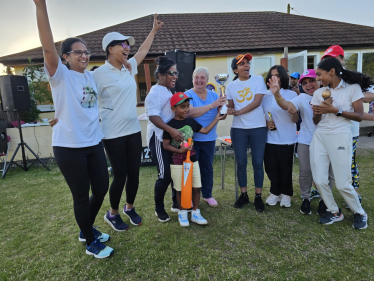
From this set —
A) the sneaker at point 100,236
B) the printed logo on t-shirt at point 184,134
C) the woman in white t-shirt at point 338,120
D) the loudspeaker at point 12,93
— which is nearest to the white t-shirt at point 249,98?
the woman in white t-shirt at point 338,120

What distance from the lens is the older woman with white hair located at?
280 cm

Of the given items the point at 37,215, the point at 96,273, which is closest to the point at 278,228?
the point at 96,273

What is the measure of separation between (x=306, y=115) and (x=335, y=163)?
0.67 m

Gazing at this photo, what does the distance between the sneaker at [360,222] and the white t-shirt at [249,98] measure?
4.54ft

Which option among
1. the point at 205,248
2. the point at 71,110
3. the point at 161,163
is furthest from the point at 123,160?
the point at 205,248

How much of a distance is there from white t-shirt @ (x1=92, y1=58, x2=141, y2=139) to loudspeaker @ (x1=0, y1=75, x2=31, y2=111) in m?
5.03

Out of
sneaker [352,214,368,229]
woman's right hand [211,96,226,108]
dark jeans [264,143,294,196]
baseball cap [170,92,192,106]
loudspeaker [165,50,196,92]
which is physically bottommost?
sneaker [352,214,368,229]

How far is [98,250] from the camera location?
7.04 ft

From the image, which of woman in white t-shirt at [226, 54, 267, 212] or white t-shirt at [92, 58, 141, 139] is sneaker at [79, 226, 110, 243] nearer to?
white t-shirt at [92, 58, 141, 139]

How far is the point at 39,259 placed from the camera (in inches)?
86.9

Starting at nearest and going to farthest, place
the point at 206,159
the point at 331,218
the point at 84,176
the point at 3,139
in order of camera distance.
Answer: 1. the point at 84,176
2. the point at 331,218
3. the point at 206,159
4. the point at 3,139

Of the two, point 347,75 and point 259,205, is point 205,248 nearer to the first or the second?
point 259,205

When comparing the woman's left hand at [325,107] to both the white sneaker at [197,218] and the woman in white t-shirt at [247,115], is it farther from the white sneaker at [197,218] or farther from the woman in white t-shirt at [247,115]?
the white sneaker at [197,218]

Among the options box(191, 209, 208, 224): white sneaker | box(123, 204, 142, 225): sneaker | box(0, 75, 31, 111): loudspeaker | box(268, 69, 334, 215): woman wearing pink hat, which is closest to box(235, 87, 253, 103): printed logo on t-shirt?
box(268, 69, 334, 215): woman wearing pink hat
